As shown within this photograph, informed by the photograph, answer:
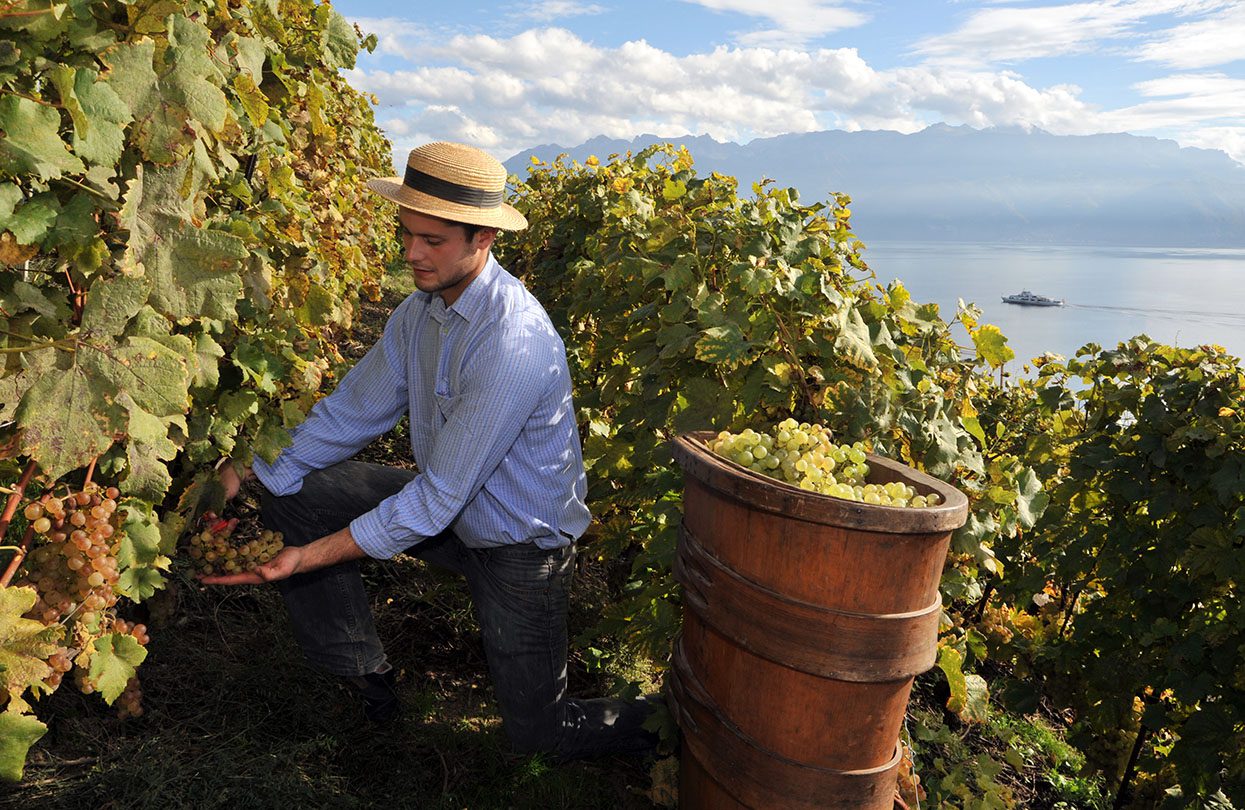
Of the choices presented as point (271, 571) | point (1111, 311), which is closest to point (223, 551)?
point (271, 571)

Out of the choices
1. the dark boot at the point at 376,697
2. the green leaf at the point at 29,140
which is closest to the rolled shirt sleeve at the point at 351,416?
the dark boot at the point at 376,697

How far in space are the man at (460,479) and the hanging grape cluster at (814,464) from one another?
0.69 meters

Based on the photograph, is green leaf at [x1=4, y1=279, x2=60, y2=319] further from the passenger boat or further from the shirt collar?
the passenger boat

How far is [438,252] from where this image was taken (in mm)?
2684

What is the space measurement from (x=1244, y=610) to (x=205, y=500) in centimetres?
320

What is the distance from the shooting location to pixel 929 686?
3738mm

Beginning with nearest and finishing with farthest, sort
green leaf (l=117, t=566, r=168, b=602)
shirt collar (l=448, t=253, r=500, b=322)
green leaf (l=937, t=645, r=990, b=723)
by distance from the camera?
green leaf (l=117, t=566, r=168, b=602) → green leaf (l=937, t=645, r=990, b=723) → shirt collar (l=448, t=253, r=500, b=322)

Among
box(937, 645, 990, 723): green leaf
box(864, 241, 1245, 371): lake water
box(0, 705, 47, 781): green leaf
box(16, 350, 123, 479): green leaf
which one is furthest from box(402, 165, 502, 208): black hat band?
box(864, 241, 1245, 371): lake water

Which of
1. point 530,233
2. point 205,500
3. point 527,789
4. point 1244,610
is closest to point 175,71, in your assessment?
point 205,500

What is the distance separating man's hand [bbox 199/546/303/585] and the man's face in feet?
2.81

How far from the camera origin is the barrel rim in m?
1.78

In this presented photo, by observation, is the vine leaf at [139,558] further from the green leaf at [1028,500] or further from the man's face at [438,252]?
the green leaf at [1028,500]

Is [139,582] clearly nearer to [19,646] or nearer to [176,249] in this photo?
[19,646]

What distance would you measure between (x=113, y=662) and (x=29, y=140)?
1.05 meters
